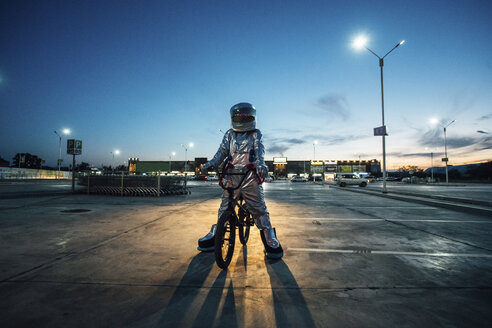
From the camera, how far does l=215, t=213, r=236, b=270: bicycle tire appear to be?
2600 millimetres

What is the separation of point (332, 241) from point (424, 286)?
5.51 ft

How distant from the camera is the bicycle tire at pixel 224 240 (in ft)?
8.53

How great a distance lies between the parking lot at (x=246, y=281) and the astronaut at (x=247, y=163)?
9.3 inches

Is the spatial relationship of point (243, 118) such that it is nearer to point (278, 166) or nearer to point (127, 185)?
point (127, 185)

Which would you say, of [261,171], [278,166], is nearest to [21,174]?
[261,171]

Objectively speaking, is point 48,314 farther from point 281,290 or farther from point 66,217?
point 66,217

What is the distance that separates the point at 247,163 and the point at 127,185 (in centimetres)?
1195

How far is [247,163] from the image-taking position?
3.19 meters

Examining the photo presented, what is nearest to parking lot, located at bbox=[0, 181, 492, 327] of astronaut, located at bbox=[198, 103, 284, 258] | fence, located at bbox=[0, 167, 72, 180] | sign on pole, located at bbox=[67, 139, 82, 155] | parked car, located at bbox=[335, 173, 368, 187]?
astronaut, located at bbox=[198, 103, 284, 258]

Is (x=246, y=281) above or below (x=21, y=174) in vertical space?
below

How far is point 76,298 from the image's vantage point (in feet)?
6.68

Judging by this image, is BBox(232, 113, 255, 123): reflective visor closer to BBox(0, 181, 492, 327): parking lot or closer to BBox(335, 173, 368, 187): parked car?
BBox(0, 181, 492, 327): parking lot

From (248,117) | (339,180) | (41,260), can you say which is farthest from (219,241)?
(339,180)

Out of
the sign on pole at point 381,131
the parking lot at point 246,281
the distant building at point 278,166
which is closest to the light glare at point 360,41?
the sign on pole at point 381,131
